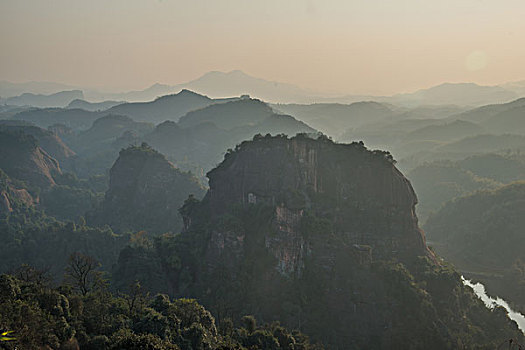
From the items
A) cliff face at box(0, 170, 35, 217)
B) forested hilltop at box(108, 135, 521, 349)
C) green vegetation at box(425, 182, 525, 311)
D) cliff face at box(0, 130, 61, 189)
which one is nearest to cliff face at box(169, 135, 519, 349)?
forested hilltop at box(108, 135, 521, 349)

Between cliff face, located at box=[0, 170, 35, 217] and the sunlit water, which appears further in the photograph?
cliff face, located at box=[0, 170, 35, 217]

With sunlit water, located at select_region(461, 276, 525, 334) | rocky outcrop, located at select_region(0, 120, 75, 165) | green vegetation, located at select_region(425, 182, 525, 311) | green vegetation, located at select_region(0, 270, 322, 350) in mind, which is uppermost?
rocky outcrop, located at select_region(0, 120, 75, 165)

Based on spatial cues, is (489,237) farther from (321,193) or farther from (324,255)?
(324,255)

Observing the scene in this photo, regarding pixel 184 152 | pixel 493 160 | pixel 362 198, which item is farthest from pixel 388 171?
pixel 184 152

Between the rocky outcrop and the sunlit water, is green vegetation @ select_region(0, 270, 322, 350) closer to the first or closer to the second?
the sunlit water

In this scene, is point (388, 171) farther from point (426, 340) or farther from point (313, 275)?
point (426, 340)

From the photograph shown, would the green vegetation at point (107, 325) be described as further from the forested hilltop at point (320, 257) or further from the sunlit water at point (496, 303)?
the sunlit water at point (496, 303)

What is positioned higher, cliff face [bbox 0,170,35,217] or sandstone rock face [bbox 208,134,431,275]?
sandstone rock face [bbox 208,134,431,275]
